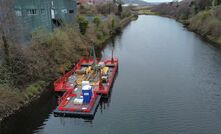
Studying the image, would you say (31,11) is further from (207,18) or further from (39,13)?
(207,18)

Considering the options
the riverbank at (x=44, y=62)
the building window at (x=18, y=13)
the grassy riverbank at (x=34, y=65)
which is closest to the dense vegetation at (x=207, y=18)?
the riverbank at (x=44, y=62)

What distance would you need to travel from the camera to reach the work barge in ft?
60.3

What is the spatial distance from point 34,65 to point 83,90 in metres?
6.41

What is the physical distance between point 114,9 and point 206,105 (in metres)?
72.2

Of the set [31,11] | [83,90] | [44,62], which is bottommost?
[83,90]

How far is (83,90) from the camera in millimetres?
19156

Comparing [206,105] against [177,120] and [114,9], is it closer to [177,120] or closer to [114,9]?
[177,120]

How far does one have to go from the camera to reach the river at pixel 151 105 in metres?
16.9

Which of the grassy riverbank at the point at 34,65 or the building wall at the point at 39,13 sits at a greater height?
the building wall at the point at 39,13

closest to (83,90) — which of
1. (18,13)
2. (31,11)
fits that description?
(18,13)

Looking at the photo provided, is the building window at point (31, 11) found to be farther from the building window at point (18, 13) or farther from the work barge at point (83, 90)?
the work barge at point (83, 90)

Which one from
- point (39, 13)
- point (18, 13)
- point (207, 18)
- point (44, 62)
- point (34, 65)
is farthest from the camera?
point (207, 18)

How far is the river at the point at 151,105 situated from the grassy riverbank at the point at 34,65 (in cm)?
111

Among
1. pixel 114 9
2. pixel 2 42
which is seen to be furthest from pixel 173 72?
pixel 114 9
